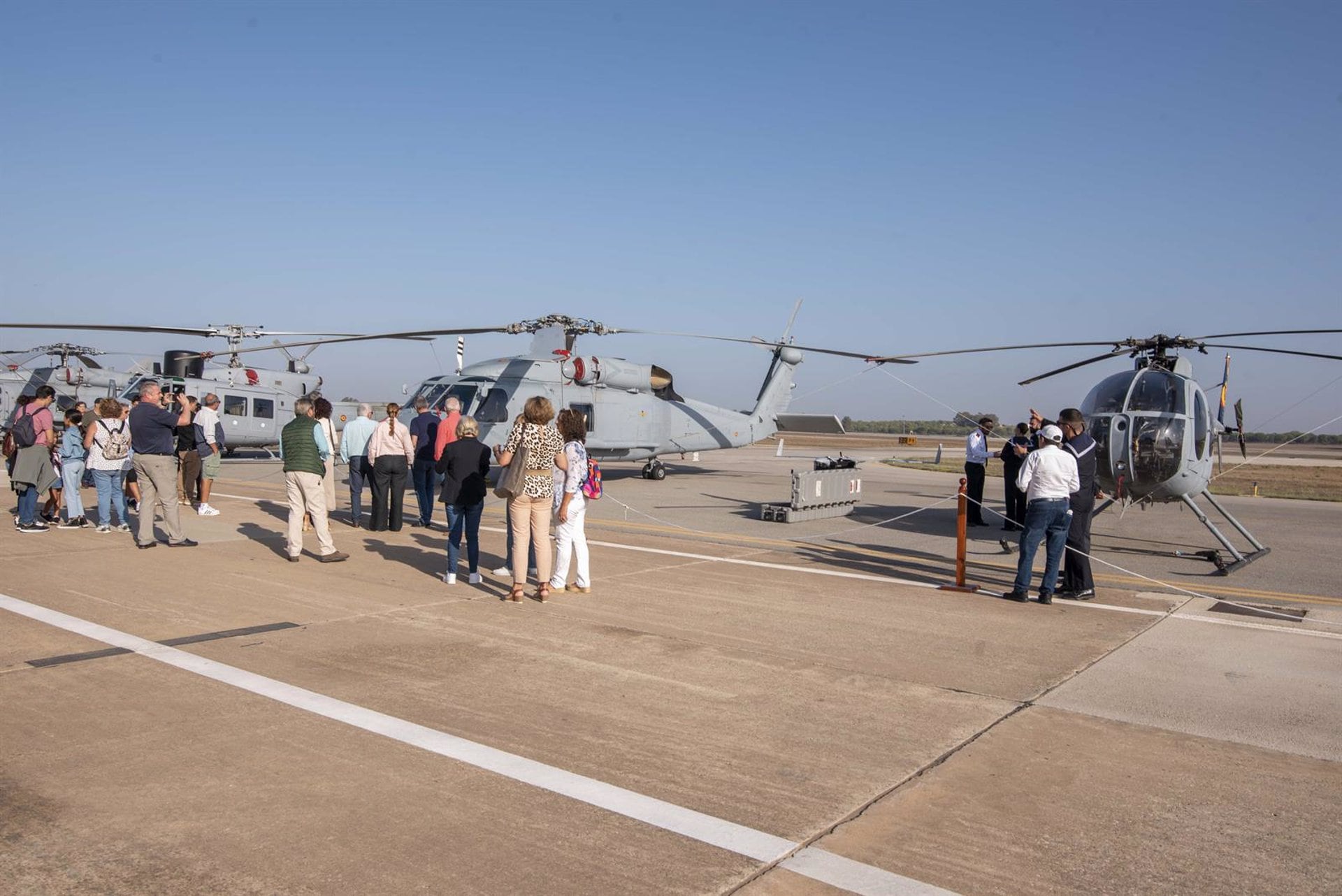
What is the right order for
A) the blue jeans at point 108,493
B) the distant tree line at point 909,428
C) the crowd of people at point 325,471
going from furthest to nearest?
1. the distant tree line at point 909,428
2. the blue jeans at point 108,493
3. the crowd of people at point 325,471

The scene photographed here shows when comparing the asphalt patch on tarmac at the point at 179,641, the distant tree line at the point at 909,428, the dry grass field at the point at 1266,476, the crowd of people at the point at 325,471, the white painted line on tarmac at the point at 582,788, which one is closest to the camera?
the white painted line on tarmac at the point at 582,788

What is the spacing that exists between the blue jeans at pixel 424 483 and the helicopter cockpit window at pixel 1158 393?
928 centimetres

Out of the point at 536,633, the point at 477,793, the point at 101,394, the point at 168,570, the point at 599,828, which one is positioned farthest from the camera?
the point at 101,394

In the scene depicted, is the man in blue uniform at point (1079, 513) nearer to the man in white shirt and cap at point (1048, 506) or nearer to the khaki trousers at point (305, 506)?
the man in white shirt and cap at point (1048, 506)

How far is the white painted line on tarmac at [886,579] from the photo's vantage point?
25.9ft

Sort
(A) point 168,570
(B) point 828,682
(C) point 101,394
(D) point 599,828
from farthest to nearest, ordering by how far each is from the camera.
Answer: (C) point 101,394, (A) point 168,570, (B) point 828,682, (D) point 599,828

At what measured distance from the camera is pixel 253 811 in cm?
387

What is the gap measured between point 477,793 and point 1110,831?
108 inches

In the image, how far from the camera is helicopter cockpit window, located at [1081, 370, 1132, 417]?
11.5 meters

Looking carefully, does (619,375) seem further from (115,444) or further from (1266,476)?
(1266,476)

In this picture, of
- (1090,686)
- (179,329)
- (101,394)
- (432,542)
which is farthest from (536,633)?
(101,394)

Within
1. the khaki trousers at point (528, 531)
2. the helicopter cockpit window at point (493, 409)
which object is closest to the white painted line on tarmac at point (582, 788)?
the khaki trousers at point (528, 531)

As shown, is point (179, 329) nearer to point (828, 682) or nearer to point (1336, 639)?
point (828, 682)

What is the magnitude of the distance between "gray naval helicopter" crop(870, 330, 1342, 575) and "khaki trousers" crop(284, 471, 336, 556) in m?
7.26
